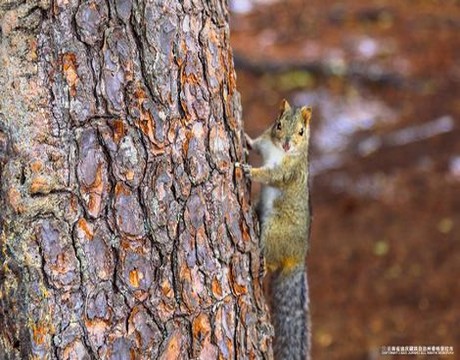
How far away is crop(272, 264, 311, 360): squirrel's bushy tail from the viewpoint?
2994 millimetres

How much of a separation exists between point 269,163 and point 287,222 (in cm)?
27

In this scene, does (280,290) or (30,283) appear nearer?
(30,283)

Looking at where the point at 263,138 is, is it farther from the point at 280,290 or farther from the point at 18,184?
the point at 18,184

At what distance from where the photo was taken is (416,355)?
4723mm

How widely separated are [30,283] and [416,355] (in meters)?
2.99

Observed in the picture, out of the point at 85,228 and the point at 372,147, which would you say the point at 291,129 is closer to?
the point at 85,228

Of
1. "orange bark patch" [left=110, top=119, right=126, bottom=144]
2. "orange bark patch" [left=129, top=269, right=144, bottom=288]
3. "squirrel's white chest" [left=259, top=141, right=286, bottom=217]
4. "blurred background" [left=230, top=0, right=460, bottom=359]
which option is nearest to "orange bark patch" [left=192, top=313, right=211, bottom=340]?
"orange bark patch" [left=129, top=269, right=144, bottom=288]

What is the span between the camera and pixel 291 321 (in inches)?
119

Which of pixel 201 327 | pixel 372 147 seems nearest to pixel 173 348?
pixel 201 327

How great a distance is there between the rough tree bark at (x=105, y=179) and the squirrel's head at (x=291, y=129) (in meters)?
0.99

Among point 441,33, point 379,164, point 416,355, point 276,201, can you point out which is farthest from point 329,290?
point 441,33

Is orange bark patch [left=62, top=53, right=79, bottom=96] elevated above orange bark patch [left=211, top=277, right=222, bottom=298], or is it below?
above

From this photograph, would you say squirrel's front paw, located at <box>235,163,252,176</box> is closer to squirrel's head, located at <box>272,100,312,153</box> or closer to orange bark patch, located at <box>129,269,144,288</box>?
orange bark patch, located at <box>129,269,144,288</box>

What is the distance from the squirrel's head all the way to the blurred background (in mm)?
1823
